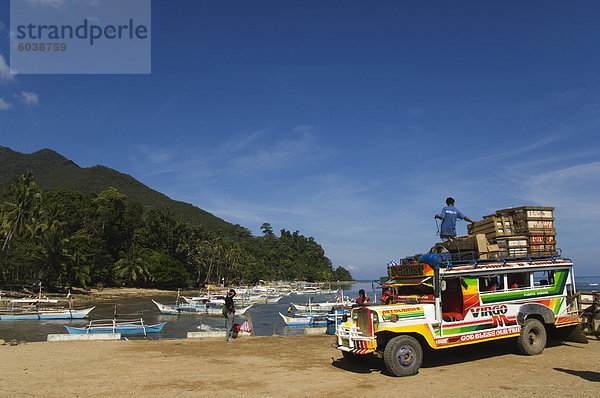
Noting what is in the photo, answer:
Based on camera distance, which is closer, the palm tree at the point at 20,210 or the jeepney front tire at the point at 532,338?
the jeepney front tire at the point at 532,338

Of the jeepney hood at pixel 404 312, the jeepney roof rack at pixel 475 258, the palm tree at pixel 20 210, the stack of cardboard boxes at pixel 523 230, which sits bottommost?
the jeepney hood at pixel 404 312

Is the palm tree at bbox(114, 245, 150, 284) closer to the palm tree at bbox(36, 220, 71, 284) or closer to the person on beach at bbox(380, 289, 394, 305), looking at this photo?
the palm tree at bbox(36, 220, 71, 284)

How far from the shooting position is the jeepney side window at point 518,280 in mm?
11727

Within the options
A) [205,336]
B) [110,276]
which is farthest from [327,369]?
[110,276]

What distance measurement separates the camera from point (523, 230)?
43.3 ft

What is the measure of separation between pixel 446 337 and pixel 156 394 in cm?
691

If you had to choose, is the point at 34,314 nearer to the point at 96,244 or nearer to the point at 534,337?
the point at 534,337

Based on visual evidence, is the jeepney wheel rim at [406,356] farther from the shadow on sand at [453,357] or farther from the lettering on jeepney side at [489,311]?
the lettering on jeepney side at [489,311]

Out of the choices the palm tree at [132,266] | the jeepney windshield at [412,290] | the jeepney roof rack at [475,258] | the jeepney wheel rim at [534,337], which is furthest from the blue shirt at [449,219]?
the palm tree at [132,266]

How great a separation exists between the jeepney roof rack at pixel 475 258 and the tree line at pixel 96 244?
203 ft

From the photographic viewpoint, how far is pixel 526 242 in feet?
42.8

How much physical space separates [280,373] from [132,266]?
81358 millimetres

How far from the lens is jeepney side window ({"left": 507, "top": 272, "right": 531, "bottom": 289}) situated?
11.7 metres

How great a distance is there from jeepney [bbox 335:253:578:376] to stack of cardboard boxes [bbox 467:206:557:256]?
0.53 m
